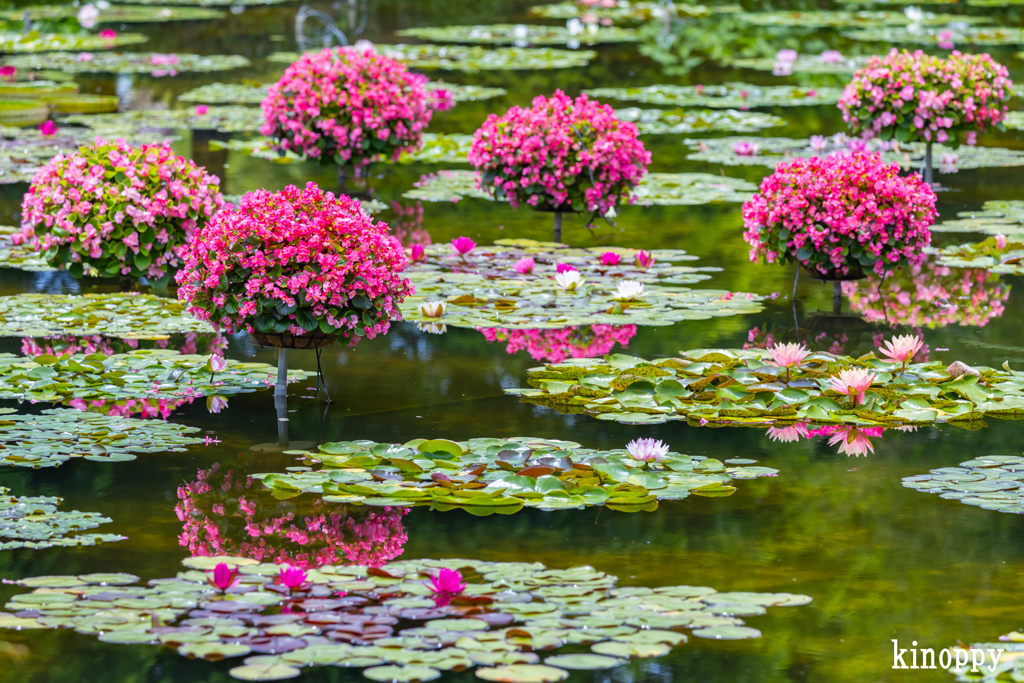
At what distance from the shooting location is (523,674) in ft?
16.1

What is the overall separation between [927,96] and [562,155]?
14.2 ft

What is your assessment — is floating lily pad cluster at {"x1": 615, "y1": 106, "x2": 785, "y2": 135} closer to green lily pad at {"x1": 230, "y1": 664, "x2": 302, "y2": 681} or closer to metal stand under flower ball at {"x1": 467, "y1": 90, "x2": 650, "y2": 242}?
metal stand under flower ball at {"x1": 467, "y1": 90, "x2": 650, "y2": 242}

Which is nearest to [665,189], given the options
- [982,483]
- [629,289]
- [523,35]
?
[629,289]

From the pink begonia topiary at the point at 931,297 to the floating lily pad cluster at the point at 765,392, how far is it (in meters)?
1.66

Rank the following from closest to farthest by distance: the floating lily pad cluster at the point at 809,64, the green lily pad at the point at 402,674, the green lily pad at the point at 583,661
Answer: the green lily pad at the point at 402,674
the green lily pad at the point at 583,661
the floating lily pad cluster at the point at 809,64

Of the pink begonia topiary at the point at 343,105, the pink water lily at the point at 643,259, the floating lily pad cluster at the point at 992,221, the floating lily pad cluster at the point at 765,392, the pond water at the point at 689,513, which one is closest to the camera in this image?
the pond water at the point at 689,513

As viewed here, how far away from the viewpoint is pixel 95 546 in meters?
6.19

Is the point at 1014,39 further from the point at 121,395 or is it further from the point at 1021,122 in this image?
the point at 121,395

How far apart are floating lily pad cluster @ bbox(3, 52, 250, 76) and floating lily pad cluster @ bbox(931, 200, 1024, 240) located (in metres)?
15.5

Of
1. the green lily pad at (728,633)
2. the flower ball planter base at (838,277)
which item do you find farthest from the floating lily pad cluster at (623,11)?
the green lily pad at (728,633)

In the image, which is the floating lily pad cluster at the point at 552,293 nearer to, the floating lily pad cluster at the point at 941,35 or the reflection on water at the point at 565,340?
the reflection on water at the point at 565,340

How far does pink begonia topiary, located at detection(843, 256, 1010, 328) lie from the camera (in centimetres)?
1047

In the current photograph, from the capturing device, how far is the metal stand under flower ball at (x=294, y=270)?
7.68 metres

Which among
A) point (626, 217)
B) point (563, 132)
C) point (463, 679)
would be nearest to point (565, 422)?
point (463, 679)
